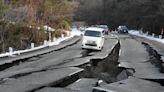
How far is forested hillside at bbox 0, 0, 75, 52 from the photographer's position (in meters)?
Result: 39.8

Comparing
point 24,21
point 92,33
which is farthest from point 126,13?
point 92,33

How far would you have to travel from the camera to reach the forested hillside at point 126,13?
72875mm

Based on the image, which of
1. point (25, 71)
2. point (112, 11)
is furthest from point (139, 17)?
point (25, 71)

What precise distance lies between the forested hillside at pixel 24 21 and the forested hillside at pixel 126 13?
20103 millimetres

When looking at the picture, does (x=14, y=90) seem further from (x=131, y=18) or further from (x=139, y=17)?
(x=131, y=18)

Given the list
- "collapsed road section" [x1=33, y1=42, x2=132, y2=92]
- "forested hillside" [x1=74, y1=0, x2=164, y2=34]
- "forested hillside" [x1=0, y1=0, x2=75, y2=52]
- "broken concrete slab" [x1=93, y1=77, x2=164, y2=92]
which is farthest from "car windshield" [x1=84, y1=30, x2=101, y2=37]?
"forested hillside" [x1=74, y1=0, x2=164, y2=34]

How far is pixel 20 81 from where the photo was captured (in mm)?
16453

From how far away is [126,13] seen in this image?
10194 centimetres

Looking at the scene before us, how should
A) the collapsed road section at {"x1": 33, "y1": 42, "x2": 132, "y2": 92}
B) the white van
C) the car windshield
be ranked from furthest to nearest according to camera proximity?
the car windshield → the white van → the collapsed road section at {"x1": 33, "y1": 42, "x2": 132, "y2": 92}

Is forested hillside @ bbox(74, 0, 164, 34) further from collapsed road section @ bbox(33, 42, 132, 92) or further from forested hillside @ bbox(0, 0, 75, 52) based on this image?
collapsed road section @ bbox(33, 42, 132, 92)

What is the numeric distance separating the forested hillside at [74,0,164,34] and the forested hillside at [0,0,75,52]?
66.0 feet

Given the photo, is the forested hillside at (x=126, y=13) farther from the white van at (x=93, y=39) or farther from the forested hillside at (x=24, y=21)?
the white van at (x=93, y=39)

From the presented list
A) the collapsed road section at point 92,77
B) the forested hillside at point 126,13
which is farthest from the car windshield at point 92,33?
the forested hillside at point 126,13

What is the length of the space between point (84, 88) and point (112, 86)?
3.39ft
